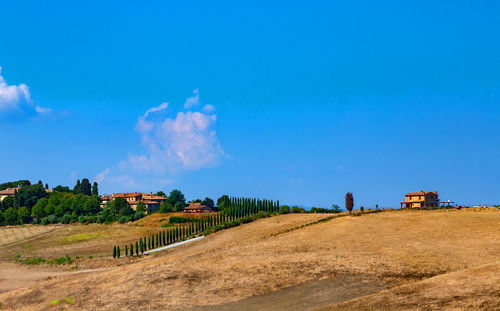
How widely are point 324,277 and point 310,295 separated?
2.49 meters

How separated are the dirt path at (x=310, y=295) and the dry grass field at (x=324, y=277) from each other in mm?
51

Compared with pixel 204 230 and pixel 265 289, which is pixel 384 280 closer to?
pixel 265 289

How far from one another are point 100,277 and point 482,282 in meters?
23.9

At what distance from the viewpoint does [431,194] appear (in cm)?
9981

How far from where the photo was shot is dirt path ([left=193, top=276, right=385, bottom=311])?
21.3 m

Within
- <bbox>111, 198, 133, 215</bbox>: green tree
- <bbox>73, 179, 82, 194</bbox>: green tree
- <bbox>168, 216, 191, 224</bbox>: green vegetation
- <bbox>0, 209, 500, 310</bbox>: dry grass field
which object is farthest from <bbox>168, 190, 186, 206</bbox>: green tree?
<bbox>0, 209, 500, 310</bbox>: dry grass field

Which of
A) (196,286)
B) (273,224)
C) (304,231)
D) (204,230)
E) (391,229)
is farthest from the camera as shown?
(204,230)

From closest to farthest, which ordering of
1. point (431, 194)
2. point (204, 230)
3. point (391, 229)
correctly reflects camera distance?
point (391, 229)
point (204, 230)
point (431, 194)

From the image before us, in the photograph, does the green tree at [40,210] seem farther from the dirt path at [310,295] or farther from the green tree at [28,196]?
the dirt path at [310,295]

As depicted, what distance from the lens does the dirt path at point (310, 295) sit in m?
21.3

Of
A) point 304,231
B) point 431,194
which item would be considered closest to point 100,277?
point 304,231

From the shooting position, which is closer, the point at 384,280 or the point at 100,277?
the point at 384,280

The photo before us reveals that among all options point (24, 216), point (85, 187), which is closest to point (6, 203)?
point (24, 216)

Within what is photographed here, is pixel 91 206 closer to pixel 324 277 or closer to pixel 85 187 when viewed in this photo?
pixel 85 187
